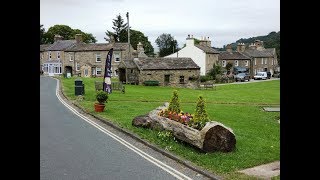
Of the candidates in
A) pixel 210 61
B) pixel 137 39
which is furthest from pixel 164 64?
pixel 137 39

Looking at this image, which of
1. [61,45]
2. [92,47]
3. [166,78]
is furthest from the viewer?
[61,45]

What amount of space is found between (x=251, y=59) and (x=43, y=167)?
79862mm

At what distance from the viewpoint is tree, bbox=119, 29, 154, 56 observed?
103 meters

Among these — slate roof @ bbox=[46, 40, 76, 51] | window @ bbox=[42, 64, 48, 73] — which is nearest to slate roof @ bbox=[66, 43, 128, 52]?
slate roof @ bbox=[46, 40, 76, 51]

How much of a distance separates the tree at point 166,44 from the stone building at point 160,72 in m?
37.2

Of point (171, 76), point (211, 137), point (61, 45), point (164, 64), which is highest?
point (61, 45)

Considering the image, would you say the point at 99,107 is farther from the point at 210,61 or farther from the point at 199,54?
the point at 210,61

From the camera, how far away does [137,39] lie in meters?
108

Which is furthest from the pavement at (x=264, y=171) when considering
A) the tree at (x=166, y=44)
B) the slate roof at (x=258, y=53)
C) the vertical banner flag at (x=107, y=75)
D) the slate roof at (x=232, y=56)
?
the tree at (x=166, y=44)

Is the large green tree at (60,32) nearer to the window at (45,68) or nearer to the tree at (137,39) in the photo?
the tree at (137,39)

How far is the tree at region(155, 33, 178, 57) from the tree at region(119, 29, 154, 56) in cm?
308

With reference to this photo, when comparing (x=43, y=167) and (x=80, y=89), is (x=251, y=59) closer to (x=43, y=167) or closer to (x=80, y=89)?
(x=80, y=89)

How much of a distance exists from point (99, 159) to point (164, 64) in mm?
44443
